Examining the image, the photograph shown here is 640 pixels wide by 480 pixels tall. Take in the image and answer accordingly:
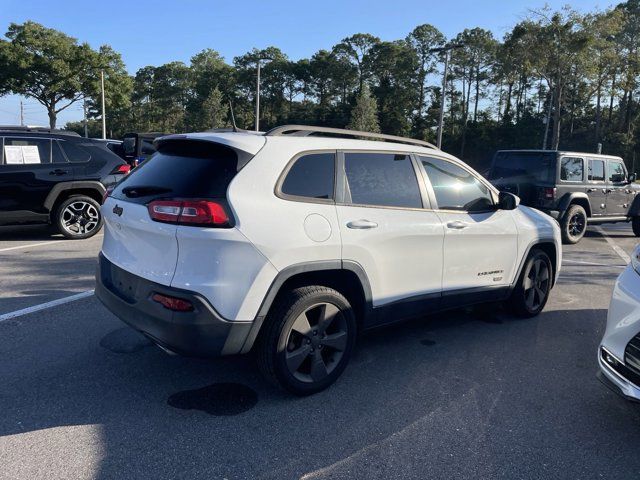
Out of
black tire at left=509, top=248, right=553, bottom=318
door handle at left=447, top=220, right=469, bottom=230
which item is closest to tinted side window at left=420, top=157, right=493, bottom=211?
door handle at left=447, top=220, right=469, bottom=230

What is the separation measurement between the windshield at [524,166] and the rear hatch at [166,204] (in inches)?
333

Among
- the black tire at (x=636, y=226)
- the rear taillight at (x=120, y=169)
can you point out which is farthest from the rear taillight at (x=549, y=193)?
the rear taillight at (x=120, y=169)

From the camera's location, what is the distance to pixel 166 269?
288 centimetres

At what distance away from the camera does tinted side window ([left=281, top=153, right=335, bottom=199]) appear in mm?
3145

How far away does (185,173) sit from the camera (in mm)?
3076

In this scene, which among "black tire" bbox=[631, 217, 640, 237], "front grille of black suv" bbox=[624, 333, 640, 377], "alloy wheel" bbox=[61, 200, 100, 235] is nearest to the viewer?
"front grille of black suv" bbox=[624, 333, 640, 377]

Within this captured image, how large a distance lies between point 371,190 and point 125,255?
1715mm

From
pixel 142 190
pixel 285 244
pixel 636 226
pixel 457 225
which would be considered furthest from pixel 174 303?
pixel 636 226

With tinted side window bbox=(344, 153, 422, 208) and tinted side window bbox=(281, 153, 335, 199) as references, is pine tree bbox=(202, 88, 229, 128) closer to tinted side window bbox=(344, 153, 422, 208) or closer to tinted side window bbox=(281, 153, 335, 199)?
tinted side window bbox=(344, 153, 422, 208)

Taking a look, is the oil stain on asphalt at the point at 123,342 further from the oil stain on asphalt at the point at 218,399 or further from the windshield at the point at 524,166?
the windshield at the point at 524,166

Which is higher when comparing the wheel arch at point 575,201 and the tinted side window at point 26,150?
the tinted side window at point 26,150

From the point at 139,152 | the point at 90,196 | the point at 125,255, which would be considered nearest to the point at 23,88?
the point at 139,152

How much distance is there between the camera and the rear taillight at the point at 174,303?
2.79 m

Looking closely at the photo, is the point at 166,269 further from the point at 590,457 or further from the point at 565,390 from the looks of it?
the point at 565,390
